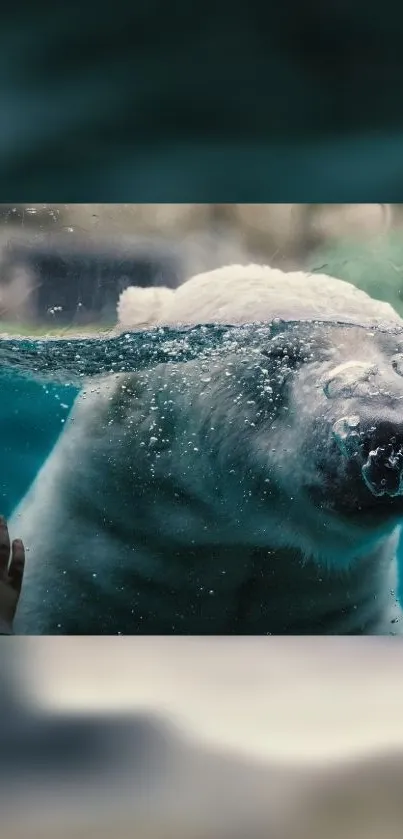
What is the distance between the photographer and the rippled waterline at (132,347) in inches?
83.1

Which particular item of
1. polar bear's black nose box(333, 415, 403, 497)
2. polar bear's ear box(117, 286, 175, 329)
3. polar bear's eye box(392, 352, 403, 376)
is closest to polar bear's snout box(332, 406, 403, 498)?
polar bear's black nose box(333, 415, 403, 497)

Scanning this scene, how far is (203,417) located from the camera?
83.7 inches

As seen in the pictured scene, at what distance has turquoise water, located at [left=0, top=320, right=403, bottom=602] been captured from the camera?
210 cm

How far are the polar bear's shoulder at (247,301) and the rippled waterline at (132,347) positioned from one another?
22mm

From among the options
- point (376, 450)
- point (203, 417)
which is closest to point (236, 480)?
point (203, 417)

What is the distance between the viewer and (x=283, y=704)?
2.04 meters

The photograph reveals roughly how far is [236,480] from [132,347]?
1.37 ft

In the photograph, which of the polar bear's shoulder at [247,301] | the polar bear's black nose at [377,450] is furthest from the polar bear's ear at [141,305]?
the polar bear's black nose at [377,450]
